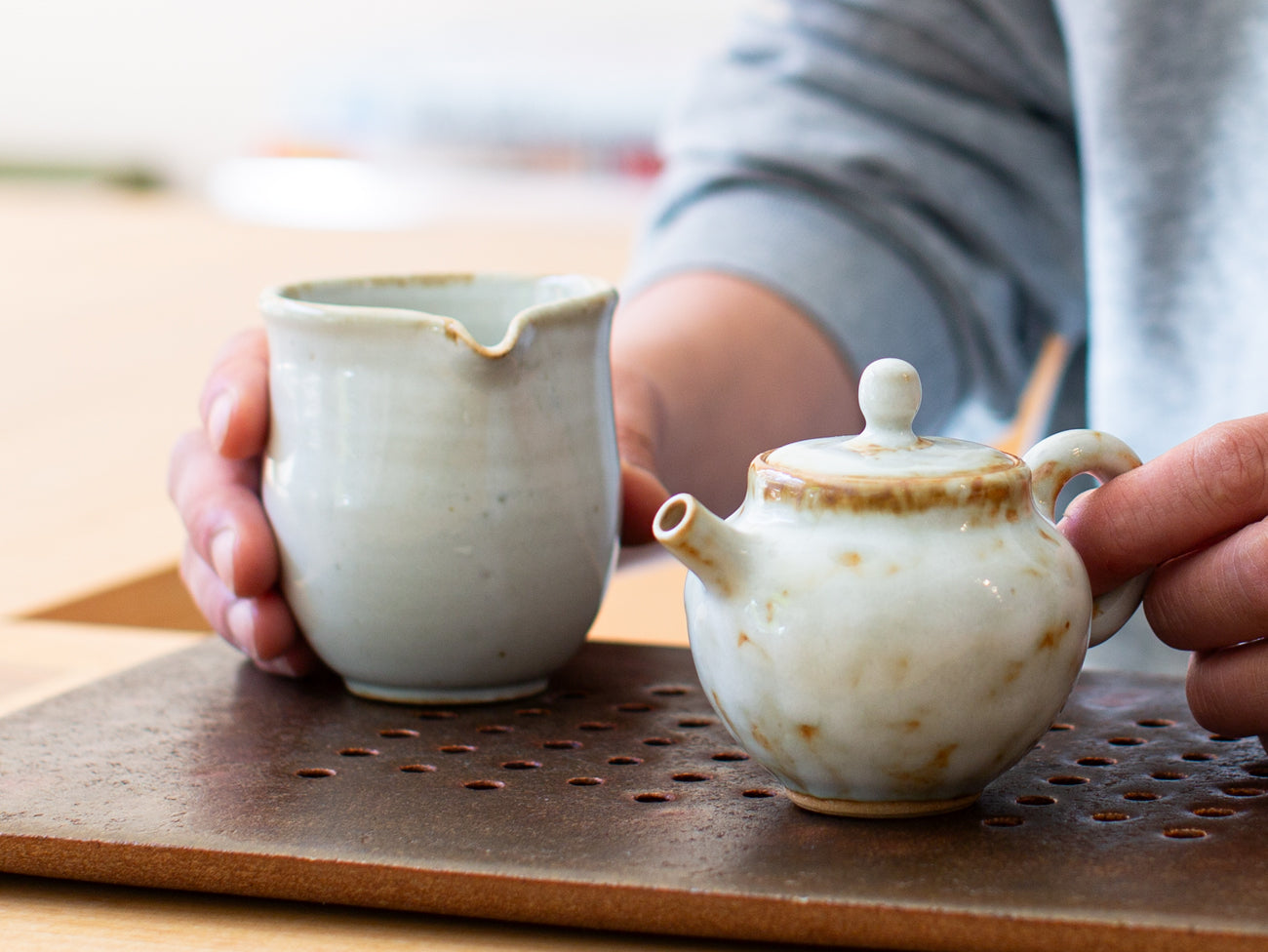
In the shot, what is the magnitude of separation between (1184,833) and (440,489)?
0.29 m

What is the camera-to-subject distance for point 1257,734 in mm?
499

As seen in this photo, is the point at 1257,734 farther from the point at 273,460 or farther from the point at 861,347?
the point at 861,347

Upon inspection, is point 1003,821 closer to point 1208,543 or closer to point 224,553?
point 1208,543

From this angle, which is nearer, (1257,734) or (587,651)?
(1257,734)

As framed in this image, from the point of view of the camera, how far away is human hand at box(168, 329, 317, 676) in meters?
0.60

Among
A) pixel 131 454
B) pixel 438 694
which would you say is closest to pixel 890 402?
pixel 438 694

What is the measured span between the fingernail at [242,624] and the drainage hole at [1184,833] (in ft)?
1.21

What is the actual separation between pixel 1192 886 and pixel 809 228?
67 cm

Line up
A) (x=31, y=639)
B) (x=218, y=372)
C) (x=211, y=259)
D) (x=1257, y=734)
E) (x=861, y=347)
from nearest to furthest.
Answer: (x=1257, y=734), (x=218, y=372), (x=31, y=639), (x=861, y=347), (x=211, y=259)

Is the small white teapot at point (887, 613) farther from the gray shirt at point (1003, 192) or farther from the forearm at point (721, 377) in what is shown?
the gray shirt at point (1003, 192)

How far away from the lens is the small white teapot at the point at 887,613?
42 cm

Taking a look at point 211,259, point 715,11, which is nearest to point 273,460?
point 211,259

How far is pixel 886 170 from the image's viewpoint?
3.31 feet

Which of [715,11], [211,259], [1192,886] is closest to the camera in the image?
[1192,886]
